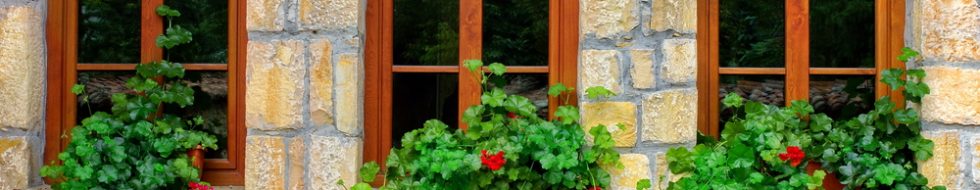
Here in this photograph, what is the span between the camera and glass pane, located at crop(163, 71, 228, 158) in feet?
15.2

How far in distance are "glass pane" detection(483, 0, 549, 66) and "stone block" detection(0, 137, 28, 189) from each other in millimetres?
1912

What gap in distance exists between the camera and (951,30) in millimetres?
4344

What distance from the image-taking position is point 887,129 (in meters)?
4.44

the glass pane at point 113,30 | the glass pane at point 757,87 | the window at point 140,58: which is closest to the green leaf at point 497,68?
the glass pane at point 757,87

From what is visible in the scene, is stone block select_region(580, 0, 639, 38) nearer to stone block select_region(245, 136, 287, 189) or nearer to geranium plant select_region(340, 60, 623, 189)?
geranium plant select_region(340, 60, 623, 189)

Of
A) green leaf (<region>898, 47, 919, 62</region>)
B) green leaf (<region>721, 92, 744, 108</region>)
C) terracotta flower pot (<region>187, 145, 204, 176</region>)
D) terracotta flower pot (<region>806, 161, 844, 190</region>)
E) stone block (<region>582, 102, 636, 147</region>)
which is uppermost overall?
green leaf (<region>898, 47, 919, 62</region>)

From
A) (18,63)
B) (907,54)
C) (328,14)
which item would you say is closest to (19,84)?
(18,63)

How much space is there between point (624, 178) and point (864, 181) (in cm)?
94

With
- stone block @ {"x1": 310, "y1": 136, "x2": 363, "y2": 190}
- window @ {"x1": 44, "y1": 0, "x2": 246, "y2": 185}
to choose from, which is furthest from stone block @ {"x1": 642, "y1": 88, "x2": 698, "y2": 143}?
window @ {"x1": 44, "y1": 0, "x2": 246, "y2": 185}

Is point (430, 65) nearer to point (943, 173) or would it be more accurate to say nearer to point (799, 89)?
point (799, 89)

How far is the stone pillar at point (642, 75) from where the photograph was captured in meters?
4.30

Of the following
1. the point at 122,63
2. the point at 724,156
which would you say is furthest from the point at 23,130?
the point at 724,156

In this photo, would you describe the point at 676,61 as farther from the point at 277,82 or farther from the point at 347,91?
the point at 277,82

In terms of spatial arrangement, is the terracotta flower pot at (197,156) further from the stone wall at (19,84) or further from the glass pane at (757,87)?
the glass pane at (757,87)
